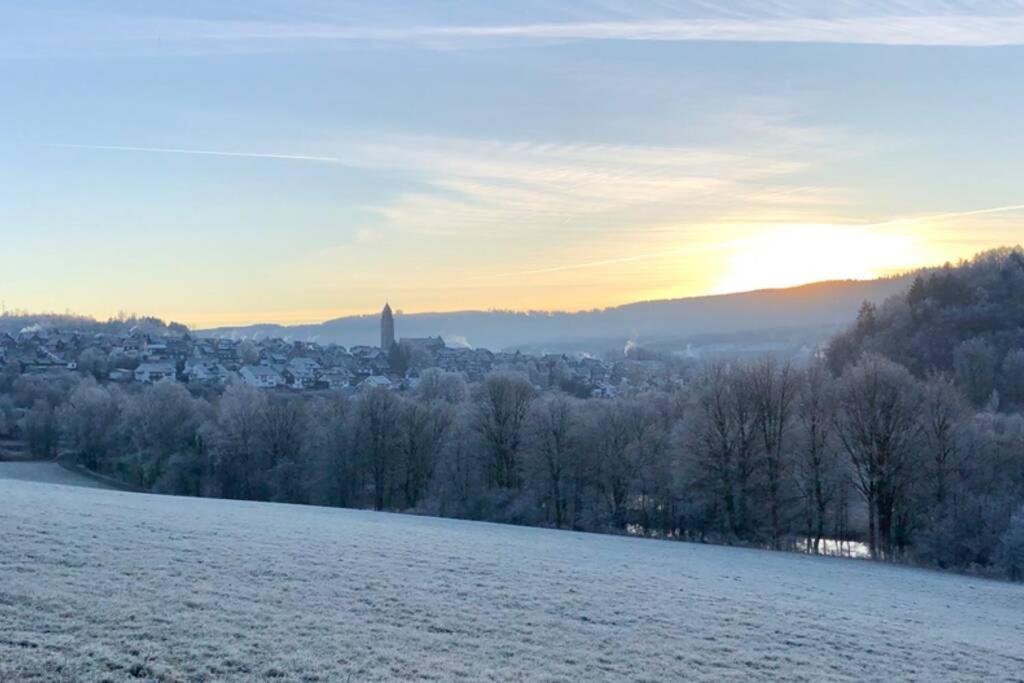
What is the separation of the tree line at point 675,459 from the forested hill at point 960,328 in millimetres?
34644

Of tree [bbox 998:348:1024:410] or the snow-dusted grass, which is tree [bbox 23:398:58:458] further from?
tree [bbox 998:348:1024:410]

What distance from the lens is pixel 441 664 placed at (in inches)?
549

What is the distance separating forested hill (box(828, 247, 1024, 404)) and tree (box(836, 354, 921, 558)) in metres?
44.8

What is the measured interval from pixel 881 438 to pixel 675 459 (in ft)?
41.2

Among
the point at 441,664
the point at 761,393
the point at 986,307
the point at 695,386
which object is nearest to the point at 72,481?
the point at 695,386

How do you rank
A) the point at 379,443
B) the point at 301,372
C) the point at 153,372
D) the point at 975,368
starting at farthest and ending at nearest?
the point at 301,372, the point at 153,372, the point at 975,368, the point at 379,443

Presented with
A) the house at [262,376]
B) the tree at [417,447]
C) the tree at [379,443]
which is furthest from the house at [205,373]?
the tree at [417,447]

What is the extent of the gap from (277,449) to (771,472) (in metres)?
40.9

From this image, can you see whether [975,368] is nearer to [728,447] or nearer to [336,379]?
[728,447]

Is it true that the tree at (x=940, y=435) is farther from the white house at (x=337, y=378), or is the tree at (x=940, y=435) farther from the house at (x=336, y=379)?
the white house at (x=337, y=378)

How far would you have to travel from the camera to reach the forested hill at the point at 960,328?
91.8m

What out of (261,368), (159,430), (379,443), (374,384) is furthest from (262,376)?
(379,443)

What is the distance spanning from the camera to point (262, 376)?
151 meters

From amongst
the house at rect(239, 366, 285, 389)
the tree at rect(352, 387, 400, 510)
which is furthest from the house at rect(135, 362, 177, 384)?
the tree at rect(352, 387, 400, 510)
